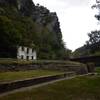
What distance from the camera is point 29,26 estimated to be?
273 ft

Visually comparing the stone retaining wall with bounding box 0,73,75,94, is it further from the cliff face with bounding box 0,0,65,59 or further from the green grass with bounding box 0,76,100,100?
the cliff face with bounding box 0,0,65,59

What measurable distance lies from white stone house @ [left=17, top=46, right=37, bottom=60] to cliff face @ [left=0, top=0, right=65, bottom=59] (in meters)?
1.36

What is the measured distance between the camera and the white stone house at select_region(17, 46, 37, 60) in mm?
69000

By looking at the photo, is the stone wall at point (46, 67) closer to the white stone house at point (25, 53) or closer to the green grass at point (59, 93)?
the green grass at point (59, 93)

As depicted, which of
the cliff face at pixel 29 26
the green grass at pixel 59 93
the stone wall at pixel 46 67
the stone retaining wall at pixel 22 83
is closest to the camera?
the green grass at pixel 59 93

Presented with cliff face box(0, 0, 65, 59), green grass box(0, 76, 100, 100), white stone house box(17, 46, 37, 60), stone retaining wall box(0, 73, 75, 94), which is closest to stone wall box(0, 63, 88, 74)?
stone retaining wall box(0, 73, 75, 94)

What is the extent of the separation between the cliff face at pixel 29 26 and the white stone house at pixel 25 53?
136 cm

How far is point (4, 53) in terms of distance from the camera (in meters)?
59.8

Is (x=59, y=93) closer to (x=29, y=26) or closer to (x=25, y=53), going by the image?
(x=25, y=53)

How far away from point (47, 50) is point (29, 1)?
2294cm

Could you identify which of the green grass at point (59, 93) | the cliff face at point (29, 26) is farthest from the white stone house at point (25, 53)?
the green grass at point (59, 93)

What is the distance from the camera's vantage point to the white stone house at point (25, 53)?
Answer: 69.0 metres

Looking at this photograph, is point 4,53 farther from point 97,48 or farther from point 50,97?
point 50,97

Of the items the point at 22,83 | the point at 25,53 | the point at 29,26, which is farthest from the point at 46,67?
the point at 29,26
